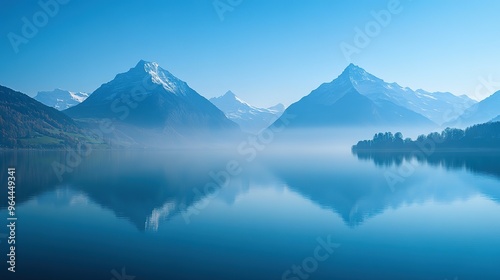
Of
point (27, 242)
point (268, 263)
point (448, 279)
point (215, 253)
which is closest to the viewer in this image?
point (448, 279)

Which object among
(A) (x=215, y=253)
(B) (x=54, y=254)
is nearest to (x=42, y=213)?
(B) (x=54, y=254)

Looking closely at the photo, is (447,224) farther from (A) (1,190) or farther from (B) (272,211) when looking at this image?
(A) (1,190)

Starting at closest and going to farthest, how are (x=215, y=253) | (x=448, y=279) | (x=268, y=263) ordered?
(x=448, y=279) → (x=268, y=263) → (x=215, y=253)

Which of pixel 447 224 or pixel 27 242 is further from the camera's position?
pixel 447 224

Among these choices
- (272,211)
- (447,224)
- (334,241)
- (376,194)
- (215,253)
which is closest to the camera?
(215,253)

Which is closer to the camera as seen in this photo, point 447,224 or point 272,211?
point 447,224

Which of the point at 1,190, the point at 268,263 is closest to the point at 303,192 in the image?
the point at 268,263

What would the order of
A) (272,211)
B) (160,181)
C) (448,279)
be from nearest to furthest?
(448,279), (272,211), (160,181)

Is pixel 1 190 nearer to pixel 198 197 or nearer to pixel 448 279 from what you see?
pixel 198 197
